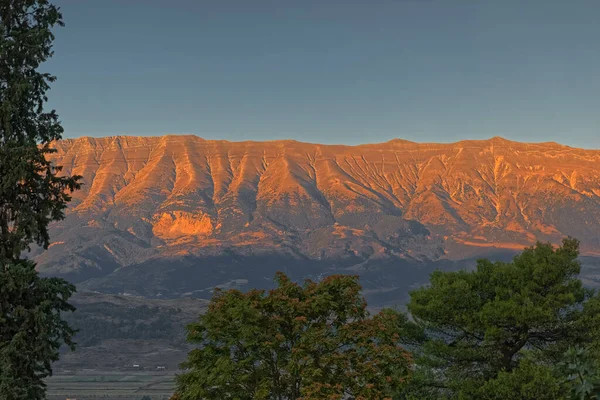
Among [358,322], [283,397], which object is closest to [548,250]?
[358,322]

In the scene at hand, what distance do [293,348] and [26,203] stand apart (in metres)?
13.1

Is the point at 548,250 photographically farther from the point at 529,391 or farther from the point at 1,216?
the point at 1,216

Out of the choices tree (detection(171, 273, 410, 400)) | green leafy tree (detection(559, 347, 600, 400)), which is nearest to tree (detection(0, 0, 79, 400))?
tree (detection(171, 273, 410, 400))

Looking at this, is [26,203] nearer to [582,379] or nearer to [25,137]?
[25,137]

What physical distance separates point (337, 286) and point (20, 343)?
14024 mm

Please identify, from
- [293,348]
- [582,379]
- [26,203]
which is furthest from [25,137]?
[582,379]

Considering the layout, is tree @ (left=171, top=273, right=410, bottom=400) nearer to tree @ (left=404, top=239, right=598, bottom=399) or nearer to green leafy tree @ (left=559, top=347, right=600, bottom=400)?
green leafy tree @ (left=559, top=347, right=600, bottom=400)

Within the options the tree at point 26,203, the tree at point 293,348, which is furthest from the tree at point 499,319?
the tree at point 26,203

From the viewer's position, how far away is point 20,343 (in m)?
26.3

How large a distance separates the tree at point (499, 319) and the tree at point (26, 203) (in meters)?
22.8

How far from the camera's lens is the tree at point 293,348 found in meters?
28.9

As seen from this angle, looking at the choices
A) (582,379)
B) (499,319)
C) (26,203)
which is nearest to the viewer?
(582,379)

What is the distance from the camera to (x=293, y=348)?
29.2 m

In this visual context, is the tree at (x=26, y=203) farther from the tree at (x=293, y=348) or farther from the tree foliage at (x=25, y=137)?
the tree at (x=293, y=348)
